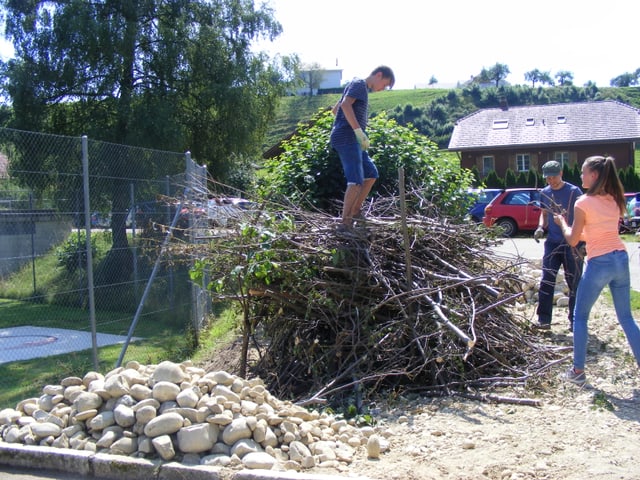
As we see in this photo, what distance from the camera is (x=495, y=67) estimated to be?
119 m

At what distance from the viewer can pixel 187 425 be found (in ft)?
14.6

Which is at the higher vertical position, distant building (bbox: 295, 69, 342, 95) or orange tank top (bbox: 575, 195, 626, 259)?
distant building (bbox: 295, 69, 342, 95)

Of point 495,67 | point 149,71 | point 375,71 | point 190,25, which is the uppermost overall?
point 495,67

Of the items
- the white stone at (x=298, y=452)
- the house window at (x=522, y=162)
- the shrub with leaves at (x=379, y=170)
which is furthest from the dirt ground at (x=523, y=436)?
the house window at (x=522, y=162)

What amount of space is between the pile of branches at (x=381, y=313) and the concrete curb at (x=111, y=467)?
1.62 m

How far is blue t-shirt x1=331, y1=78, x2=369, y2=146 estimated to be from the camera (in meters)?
6.77

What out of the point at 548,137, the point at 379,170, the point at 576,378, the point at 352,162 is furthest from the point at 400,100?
the point at 576,378

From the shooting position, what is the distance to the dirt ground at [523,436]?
13.1 ft

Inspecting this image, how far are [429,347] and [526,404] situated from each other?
3.46 ft

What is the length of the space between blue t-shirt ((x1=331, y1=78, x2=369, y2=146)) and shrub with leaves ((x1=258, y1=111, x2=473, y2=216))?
51.5 inches

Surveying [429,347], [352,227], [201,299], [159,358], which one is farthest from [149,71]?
[429,347]

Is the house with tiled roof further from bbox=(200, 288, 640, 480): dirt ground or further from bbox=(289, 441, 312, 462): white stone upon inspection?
bbox=(289, 441, 312, 462): white stone

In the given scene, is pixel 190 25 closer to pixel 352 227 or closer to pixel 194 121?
pixel 194 121

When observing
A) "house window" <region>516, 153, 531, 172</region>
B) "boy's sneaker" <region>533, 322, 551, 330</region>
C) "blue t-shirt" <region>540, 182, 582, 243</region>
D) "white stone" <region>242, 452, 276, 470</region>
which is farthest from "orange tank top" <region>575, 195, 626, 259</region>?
"house window" <region>516, 153, 531, 172</region>
